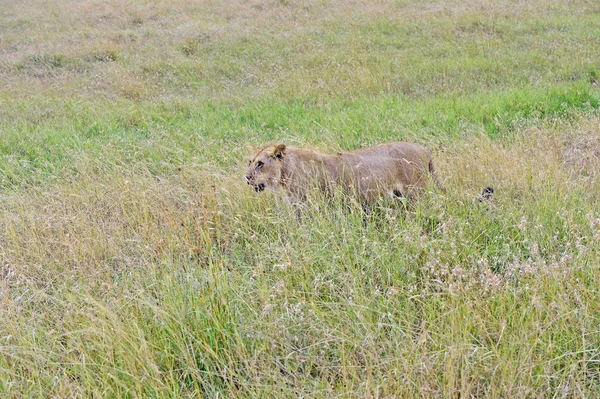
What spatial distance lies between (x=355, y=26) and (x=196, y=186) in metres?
11.5

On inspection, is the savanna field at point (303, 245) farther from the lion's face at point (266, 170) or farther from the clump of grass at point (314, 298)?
the lion's face at point (266, 170)

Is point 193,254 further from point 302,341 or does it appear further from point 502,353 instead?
point 502,353

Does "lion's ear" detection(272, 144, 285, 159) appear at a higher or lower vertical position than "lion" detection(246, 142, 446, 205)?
higher

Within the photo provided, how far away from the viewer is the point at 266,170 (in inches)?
191

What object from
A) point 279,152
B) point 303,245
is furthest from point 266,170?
point 303,245

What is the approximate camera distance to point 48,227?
4.57 meters

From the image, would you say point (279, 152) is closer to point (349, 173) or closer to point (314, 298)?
point (349, 173)

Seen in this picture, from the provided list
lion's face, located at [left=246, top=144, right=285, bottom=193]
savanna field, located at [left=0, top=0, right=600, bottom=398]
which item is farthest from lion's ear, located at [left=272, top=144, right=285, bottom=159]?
savanna field, located at [left=0, top=0, right=600, bottom=398]

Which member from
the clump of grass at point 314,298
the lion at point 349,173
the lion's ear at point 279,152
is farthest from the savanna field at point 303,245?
the lion's ear at point 279,152

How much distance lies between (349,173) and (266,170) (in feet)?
2.50

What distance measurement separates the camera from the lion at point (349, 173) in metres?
4.82

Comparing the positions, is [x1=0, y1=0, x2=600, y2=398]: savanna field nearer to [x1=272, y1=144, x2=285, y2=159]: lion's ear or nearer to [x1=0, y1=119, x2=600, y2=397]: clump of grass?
[x1=0, y1=119, x2=600, y2=397]: clump of grass

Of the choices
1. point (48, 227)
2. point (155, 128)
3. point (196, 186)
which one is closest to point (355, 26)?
point (155, 128)

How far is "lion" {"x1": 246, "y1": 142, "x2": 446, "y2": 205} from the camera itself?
4820 mm
